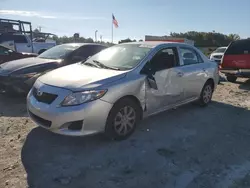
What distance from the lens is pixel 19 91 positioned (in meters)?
6.27

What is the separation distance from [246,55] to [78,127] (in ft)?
26.3

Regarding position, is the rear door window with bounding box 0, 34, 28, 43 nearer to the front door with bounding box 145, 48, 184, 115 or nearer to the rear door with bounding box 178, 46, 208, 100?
the rear door with bounding box 178, 46, 208, 100

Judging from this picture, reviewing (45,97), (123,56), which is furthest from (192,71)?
(45,97)

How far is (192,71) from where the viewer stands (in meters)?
5.80

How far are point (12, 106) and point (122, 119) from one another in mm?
3091

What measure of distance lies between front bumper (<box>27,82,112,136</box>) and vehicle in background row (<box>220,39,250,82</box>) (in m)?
7.29

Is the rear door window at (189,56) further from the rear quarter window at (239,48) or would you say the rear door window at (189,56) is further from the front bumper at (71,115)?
the rear quarter window at (239,48)

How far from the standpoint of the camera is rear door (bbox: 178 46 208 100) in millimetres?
5609

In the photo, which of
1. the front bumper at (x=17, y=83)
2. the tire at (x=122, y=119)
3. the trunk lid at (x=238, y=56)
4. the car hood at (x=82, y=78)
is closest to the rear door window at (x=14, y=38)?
the front bumper at (x=17, y=83)

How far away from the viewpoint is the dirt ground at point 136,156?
3.20 m

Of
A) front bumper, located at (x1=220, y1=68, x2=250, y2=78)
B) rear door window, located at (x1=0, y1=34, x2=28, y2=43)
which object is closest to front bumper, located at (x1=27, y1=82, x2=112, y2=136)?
front bumper, located at (x1=220, y1=68, x2=250, y2=78)

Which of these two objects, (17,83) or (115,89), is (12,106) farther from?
(115,89)

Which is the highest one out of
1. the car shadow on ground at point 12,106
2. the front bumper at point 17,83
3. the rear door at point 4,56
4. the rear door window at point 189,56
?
the rear door window at point 189,56

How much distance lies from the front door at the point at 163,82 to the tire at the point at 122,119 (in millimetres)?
407
